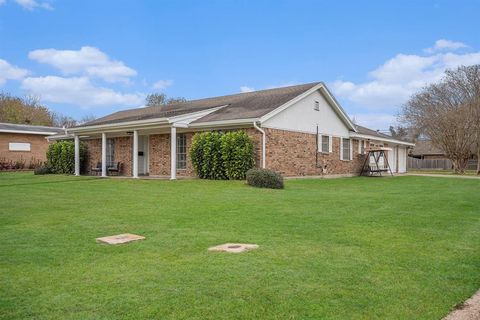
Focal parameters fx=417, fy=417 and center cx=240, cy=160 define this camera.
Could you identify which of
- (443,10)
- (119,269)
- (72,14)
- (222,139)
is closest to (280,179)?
(222,139)

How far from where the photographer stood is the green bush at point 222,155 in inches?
678

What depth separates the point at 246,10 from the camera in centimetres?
1791

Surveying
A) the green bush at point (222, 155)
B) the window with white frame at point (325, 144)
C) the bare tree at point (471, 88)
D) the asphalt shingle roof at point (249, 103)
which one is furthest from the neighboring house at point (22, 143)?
the bare tree at point (471, 88)

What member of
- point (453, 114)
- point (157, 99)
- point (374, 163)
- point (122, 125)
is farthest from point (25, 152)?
point (453, 114)

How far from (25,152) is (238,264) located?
32199 millimetres

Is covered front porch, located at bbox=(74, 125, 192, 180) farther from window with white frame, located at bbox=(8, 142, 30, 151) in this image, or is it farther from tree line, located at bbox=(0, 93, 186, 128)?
tree line, located at bbox=(0, 93, 186, 128)

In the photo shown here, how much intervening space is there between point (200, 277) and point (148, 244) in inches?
69.5

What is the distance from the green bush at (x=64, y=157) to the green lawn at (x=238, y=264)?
16.3 metres

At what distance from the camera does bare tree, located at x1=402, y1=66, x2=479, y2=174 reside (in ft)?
107

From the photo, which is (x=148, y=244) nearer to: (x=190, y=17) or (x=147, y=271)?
(x=147, y=271)

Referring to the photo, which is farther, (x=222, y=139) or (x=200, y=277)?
(x=222, y=139)

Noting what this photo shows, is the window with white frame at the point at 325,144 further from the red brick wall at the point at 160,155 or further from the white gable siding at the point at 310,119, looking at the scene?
the red brick wall at the point at 160,155

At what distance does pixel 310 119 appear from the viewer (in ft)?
69.0

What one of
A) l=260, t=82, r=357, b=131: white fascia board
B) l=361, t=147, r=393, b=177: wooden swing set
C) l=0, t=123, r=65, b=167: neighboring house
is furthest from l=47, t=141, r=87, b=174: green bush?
l=361, t=147, r=393, b=177: wooden swing set
